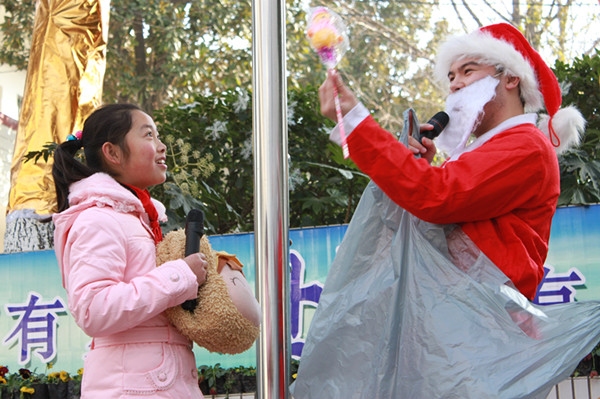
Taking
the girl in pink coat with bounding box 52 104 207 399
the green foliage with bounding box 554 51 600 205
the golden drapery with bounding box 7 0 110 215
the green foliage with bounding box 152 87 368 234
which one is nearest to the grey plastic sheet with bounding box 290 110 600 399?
the girl in pink coat with bounding box 52 104 207 399

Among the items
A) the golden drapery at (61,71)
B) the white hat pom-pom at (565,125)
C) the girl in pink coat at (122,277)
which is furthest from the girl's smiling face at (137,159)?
the golden drapery at (61,71)

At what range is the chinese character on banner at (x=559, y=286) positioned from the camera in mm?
4012

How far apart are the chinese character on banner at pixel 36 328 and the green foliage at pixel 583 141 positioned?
279 centimetres

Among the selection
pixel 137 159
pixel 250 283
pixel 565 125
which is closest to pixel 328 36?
pixel 137 159

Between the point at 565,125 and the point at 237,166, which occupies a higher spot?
the point at 237,166

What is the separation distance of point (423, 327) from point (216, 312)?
49 cm

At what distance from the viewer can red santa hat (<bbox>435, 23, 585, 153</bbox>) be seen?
2.32 m

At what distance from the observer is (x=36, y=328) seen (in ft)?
14.6

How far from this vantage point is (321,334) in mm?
2094

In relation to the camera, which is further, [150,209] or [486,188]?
[150,209]

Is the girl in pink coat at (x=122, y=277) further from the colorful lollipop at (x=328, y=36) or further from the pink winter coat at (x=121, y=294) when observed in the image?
the colorful lollipop at (x=328, y=36)

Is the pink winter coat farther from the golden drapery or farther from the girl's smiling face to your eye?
the golden drapery

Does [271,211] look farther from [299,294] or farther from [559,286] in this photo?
[559,286]

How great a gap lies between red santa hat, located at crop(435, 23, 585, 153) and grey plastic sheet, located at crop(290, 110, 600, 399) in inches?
19.6
